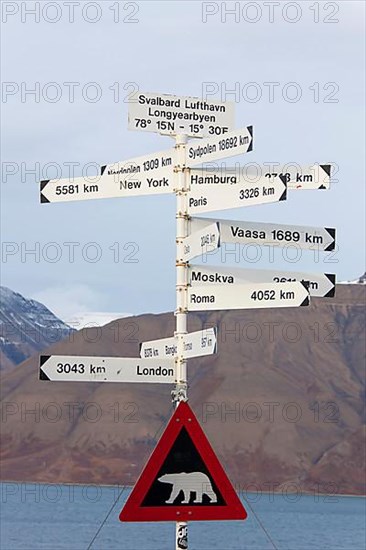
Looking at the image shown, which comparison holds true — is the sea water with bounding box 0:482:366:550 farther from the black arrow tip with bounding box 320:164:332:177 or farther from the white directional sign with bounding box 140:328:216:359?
the black arrow tip with bounding box 320:164:332:177

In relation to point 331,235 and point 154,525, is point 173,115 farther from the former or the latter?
point 154,525

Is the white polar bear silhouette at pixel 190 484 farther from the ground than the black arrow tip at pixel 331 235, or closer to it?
closer to it

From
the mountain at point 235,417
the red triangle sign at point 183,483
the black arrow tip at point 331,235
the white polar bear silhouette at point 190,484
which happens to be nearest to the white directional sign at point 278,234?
the black arrow tip at point 331,235

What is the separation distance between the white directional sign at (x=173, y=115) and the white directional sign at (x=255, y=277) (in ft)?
3.41

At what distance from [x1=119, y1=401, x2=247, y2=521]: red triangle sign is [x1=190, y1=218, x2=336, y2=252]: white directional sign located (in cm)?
166

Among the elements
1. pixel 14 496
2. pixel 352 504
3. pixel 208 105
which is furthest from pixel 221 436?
pixel 208 105

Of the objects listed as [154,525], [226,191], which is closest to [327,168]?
[226,191]

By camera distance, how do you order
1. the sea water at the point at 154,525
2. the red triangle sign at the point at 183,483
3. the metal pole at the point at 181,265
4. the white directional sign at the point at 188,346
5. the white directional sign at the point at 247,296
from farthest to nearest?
the sea water at the point at 154,525 < the metal pole at the point at 181,265 < the white directional sign at the point at 188,346 < the white directional sign at the point at 247,296 < the red triangle sign at the point at 183,483

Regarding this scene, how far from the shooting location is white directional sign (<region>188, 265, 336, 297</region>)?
8.10 meters

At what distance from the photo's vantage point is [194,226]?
27.3 ft

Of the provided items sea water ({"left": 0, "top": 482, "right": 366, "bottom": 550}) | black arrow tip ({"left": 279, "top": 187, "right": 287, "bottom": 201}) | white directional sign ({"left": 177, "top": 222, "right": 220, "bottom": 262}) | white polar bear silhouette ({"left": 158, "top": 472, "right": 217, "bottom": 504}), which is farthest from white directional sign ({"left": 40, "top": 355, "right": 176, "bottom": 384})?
sea water ({"left": 0, "top": 482, "right": 366, "bottom": 550})

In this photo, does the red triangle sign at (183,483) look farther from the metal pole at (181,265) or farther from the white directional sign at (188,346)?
the white directional sign at (188,346)

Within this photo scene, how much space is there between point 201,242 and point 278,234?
0.60 m

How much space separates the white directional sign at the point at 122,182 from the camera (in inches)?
337
